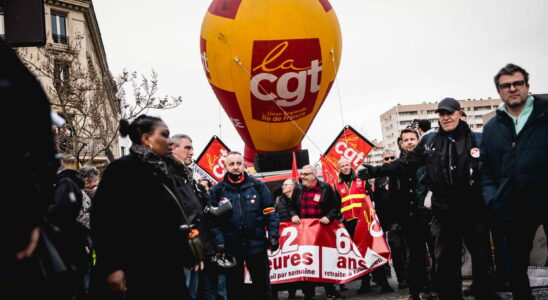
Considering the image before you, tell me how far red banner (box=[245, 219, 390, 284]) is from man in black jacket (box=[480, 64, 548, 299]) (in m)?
3.15

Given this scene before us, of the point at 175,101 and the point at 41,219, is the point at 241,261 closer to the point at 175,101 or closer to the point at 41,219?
the point at 41,219

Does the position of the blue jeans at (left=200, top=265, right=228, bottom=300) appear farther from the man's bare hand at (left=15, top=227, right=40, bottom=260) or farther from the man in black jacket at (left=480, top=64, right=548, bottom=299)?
the man's bare hand at (left=15, top=227, right=40, bottom=260)

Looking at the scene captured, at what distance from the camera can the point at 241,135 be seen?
45.8ft

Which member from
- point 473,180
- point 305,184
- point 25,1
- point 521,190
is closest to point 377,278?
point 305,184

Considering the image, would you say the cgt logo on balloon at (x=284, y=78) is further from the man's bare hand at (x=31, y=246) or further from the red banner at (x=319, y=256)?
the man's bare hand at (x=31, y=246)

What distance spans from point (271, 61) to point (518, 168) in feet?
27.5

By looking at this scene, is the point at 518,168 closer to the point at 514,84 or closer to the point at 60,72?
the point at 514,84

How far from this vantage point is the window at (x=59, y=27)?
38.9m

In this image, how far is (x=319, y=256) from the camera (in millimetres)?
7312

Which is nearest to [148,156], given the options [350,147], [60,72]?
[350,147]

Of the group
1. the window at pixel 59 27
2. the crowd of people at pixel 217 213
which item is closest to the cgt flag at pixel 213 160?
the crowd of people at pixel 217 213

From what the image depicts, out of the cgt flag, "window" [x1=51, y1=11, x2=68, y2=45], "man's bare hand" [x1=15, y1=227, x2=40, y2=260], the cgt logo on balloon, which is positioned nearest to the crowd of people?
"man's bare hand" [x1=15, y1=227, x2=40, y2=260]

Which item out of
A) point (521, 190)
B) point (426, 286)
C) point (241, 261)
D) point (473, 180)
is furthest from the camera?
point (426, 286)

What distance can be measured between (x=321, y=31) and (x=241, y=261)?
25.6 feet
